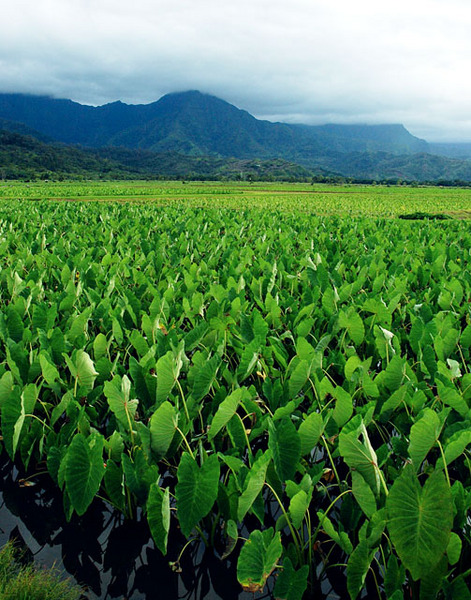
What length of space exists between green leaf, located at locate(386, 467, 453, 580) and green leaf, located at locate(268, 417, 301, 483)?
0.50 m

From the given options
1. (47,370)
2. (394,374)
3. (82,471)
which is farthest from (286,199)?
(82,471)

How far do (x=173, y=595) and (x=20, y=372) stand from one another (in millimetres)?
1581

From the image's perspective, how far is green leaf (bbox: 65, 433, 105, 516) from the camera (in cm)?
165

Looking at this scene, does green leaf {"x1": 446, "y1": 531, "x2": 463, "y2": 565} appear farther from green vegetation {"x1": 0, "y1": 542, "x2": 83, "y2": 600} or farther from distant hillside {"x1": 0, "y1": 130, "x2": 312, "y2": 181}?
distant hillside {"x1": 0, "y1": 130, "x2": 312, "y2": 181}

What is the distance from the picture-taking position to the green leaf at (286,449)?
171cm

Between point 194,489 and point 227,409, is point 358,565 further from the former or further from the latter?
point 227,409

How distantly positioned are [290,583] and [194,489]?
440mm

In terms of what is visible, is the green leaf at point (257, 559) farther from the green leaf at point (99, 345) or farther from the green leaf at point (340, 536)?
the green leaf at point (99, 345)

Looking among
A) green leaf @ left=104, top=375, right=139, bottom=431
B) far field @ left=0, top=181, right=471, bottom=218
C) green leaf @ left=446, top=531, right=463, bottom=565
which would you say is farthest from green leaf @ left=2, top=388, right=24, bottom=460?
far field @ left=0, top=181, right=471, bottom=218

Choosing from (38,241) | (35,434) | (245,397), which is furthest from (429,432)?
(38,241)

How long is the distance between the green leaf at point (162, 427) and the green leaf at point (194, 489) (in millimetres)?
257

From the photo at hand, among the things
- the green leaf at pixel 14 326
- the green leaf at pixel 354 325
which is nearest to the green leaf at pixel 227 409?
the green leaf at pixel 354 325

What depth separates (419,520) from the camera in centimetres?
125

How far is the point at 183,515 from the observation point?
1560 mm
